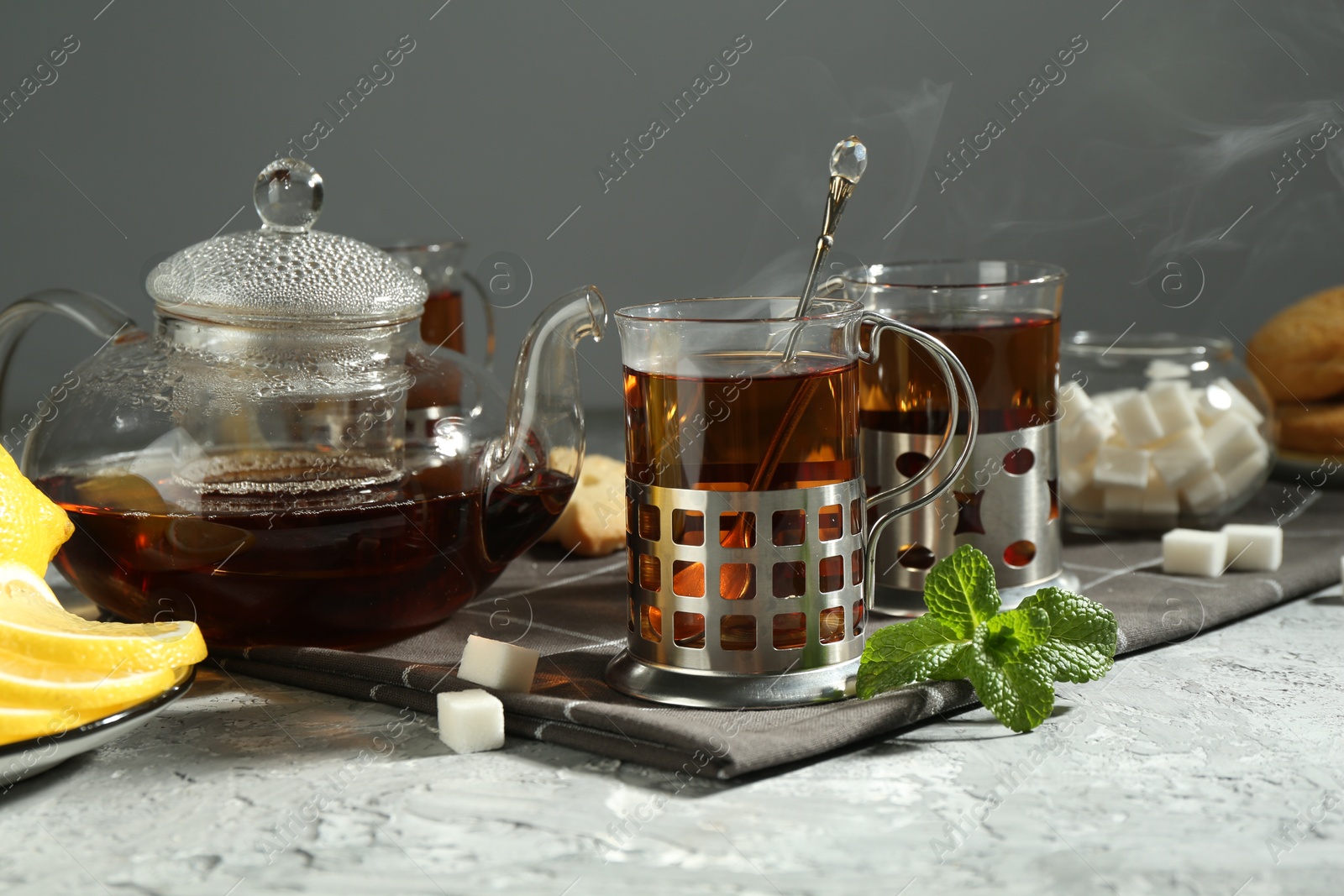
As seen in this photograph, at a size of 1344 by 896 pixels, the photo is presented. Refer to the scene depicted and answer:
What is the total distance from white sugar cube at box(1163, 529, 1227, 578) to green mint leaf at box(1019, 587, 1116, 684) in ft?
1.10

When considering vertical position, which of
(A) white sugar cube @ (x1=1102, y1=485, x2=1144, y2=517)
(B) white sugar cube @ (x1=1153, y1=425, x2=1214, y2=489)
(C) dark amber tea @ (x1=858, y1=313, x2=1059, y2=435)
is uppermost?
(C) dark amber tea @ (x1=858, y1=313, x2=1059, y2=435)

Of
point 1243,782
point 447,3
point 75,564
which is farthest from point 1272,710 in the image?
point 447,3

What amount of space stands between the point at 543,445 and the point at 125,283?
5.31 feet

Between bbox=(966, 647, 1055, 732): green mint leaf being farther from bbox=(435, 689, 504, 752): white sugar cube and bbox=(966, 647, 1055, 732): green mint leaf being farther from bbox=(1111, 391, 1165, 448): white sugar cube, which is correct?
bbox=(1111, 391, 1165, 448): white sugar cube

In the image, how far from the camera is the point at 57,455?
3.60ft

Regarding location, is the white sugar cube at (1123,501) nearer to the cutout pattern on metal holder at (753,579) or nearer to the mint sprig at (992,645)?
the mint sprig at (992,645)

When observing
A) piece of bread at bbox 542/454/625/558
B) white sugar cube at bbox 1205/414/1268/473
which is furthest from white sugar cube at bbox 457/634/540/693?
white sugar cube at bbox 1205/414/1268/473

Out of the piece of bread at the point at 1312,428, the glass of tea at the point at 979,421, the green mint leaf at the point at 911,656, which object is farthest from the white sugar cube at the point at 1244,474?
the green mint leaf at the point at 911,656

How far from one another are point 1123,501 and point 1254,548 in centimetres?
18

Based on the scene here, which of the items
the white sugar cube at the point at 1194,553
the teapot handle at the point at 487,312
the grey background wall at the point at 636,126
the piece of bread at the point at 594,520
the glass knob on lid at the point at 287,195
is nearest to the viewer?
the glass knob on lid at the point at 287,195

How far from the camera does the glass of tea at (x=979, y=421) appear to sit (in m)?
1.16

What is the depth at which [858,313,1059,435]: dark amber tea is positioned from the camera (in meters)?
1.16

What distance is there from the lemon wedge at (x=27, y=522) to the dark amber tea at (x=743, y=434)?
1.47 feet

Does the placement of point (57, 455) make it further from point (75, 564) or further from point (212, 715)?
point (212, 715)
